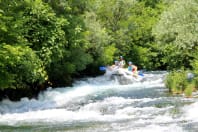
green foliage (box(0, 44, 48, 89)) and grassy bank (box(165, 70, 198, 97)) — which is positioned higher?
green foliage (box(0, 44, 48, 89))

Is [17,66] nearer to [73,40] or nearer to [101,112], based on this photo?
[101,112]

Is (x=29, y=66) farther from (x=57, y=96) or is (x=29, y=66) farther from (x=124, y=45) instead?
(x=124, y=45)

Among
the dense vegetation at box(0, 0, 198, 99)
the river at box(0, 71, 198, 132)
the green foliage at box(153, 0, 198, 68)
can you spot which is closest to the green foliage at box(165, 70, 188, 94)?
the river at box(0, 71, 198, 132)

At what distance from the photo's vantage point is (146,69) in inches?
2018

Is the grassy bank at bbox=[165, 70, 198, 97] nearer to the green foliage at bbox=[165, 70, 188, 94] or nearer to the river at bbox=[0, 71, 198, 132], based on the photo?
the green foliage at bbox=[165, 70, 188, 94]

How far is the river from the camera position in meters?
17.3

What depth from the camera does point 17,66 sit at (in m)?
24.0

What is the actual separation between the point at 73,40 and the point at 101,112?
11786 millimetres

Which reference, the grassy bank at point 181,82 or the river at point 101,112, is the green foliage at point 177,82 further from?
the river at point 101,112

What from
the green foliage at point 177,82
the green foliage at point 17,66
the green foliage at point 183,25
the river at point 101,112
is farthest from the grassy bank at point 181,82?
the green foliage at point 17,66

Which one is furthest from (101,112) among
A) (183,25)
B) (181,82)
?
(183,25)

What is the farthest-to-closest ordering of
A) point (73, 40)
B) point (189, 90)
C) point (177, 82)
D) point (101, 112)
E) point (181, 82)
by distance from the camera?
point (73, 40) < point (177, 82) < point (181, 82) < point (189, 90) < point (101, 112)

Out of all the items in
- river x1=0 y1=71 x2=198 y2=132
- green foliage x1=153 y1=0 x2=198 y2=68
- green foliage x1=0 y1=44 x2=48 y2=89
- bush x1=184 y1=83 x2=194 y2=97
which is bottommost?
river x1=0 y1=71 x2=198 y2=132

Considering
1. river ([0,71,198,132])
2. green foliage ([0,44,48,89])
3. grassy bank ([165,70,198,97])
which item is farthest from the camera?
grassy bank ([165,70,198,97])
